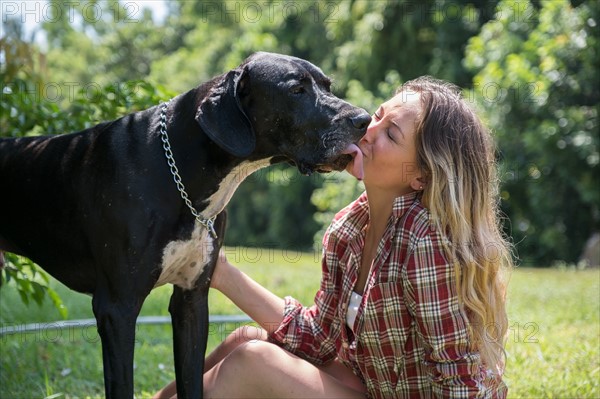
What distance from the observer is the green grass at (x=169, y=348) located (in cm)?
382

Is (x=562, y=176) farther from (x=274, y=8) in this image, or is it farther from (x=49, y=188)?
(x=274, y=8)

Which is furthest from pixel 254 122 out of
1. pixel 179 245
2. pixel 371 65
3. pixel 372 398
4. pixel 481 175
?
pixel 371 65

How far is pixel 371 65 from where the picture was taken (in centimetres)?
1550

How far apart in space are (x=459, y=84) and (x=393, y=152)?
38.2ft

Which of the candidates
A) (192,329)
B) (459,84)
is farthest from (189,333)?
(459,84)

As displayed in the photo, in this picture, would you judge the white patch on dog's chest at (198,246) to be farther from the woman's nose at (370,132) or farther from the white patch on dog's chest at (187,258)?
the woman's nose at (370,132)

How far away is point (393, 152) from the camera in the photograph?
113 inches

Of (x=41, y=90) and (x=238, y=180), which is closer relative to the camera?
(x=238, y=180)

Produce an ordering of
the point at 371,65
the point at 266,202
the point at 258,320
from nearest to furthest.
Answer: the point at 258,320
the point at 371,65
the point at 266,202

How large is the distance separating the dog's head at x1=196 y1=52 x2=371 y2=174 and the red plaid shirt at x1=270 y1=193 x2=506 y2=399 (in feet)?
1.18

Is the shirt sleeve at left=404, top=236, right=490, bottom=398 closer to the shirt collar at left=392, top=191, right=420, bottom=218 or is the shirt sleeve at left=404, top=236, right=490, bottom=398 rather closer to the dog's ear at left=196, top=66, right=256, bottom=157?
the shirt collar at left=392, top=191, right=420, bottom=218

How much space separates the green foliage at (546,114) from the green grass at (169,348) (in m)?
3.69

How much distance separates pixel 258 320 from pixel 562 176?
811 centimetres

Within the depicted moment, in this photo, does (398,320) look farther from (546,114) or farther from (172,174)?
(546,114)
